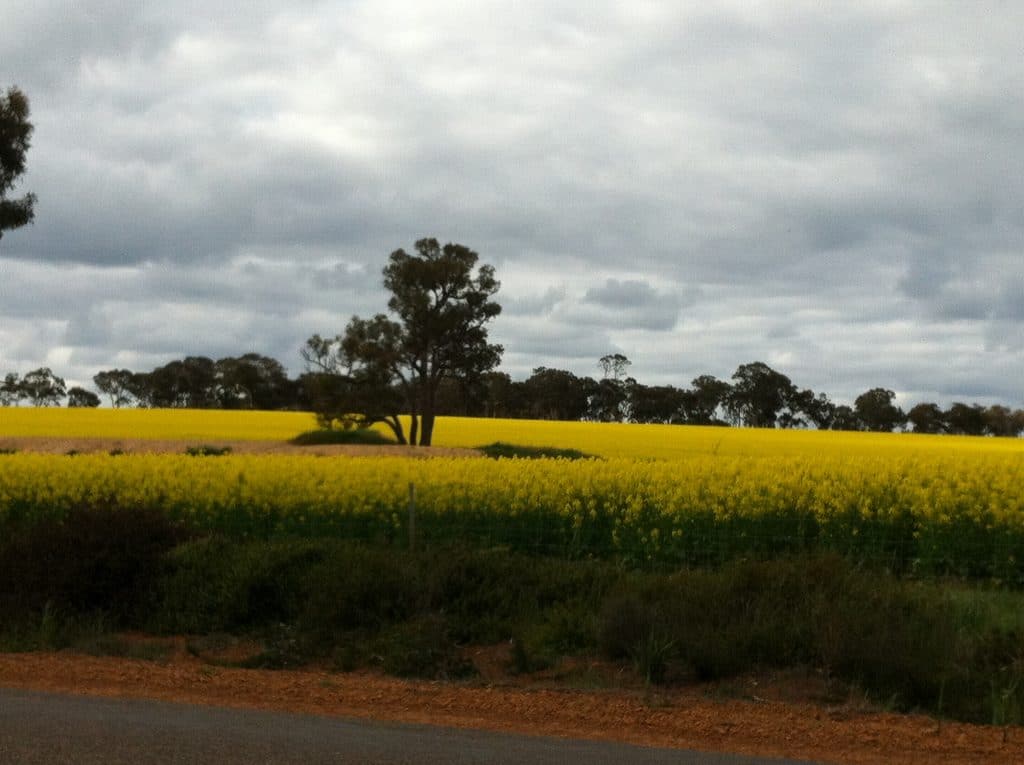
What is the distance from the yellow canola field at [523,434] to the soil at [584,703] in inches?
1543

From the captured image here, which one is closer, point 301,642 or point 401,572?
point 301,642

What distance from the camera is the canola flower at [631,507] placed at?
18.3m

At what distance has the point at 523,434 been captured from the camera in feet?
209

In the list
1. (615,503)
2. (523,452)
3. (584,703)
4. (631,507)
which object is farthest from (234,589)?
(523,452)

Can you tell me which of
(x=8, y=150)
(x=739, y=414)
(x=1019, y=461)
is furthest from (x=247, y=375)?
(x=1019, y=461)

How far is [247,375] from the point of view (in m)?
106

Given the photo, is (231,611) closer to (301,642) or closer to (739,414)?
(301,642)

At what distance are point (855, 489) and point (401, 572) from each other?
8.65 metres

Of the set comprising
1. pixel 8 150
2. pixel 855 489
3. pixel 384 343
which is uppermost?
pixel 8 150

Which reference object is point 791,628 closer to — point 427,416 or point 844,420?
point 427,416

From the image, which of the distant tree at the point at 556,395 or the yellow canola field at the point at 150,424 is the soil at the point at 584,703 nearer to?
the yellow canola field at the point at 150,424

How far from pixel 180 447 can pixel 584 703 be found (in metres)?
38.3

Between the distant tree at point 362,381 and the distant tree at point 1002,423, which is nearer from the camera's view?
the distant tree at point 362,381

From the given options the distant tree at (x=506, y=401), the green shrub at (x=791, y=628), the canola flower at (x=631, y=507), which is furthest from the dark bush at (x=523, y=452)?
the distant tree at (x=506, y=401)
